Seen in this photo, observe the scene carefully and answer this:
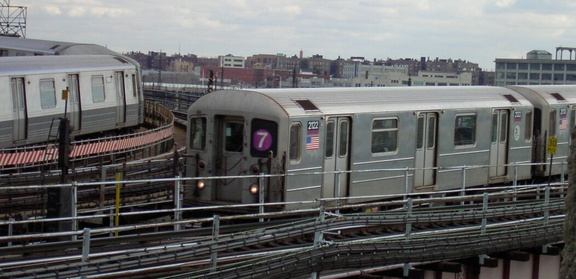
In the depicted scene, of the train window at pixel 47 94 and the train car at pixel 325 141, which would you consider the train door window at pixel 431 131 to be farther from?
the train window at pixel 47 94

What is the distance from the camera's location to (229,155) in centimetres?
2070

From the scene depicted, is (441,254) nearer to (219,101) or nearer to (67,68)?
(219,101)

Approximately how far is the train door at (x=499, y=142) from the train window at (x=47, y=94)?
12545 mm

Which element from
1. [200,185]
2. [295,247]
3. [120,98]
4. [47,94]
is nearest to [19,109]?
[47,94]

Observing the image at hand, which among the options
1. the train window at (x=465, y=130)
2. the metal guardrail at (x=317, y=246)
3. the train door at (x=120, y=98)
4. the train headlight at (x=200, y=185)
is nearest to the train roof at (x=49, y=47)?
the train door at (x=120, y=98)

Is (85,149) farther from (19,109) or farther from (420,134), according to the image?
(420,134)

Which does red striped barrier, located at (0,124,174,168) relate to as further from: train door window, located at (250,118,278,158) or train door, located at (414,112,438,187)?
train door, located at (414,112,438,187)

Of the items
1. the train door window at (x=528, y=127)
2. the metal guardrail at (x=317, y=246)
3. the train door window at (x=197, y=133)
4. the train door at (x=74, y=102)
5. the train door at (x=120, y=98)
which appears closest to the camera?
the metal guardrail at (x=317, y=246)

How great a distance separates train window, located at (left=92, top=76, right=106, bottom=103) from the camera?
32.7m

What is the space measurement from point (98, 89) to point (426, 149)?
1335 centimetres

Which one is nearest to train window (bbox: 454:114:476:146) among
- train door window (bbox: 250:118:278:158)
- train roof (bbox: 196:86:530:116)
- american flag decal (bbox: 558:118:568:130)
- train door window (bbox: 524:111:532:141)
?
train roof (bbox: 196:86:530:116)

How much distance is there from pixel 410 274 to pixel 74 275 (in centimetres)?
598

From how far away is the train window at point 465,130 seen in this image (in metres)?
24.4

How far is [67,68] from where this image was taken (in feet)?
102
